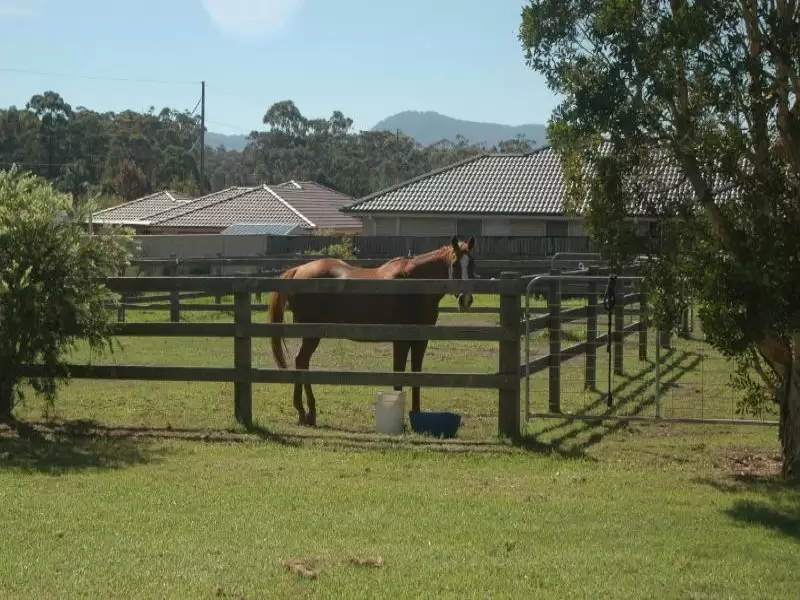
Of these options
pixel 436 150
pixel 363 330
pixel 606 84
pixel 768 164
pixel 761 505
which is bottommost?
pixel 761 505

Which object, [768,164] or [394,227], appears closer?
[768,164]

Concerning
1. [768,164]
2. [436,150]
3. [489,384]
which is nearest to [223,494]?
[489,384]

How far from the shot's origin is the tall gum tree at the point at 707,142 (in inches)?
314

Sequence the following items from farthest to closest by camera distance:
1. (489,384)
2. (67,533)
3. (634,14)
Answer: (489,384) < (634,14) < (67,533)

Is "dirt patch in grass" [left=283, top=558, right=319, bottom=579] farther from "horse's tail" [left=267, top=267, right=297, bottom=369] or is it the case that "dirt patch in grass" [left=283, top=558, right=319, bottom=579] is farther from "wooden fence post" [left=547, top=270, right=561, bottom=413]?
"wooden fence post" [left=547, top=270, right=561, bottom=413]

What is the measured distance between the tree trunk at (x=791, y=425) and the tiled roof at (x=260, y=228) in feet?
147

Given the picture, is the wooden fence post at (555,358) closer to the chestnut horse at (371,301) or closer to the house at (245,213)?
the chestnut horse at (371,301)

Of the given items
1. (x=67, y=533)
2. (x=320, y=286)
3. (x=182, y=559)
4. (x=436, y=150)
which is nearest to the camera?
(x=182, y=559)

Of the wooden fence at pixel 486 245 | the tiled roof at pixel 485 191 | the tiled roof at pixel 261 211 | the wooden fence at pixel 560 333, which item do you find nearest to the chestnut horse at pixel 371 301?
the wooden fence at pixel 560 333

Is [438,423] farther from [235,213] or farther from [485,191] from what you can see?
[235,213]

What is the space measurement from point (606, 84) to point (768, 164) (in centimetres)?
134

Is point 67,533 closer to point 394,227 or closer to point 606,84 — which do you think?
point 606,84

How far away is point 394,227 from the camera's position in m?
47.6

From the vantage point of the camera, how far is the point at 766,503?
7645 mm
